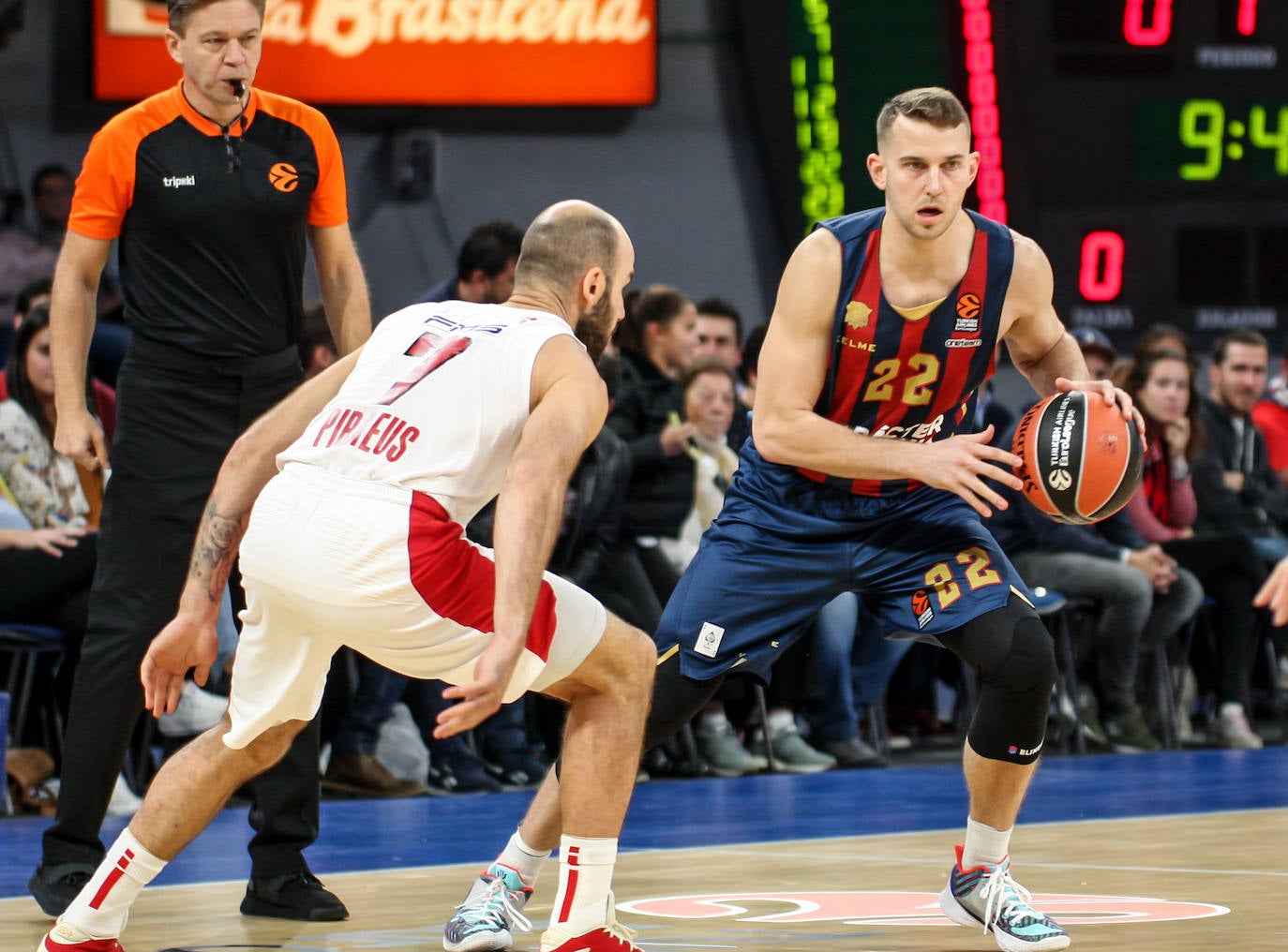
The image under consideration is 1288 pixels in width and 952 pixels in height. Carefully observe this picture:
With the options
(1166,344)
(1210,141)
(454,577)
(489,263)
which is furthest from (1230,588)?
(454,577)

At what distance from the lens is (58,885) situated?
16.1ft

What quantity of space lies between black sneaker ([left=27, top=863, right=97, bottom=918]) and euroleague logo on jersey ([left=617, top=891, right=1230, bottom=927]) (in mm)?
1302

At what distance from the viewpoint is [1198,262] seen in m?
12.1

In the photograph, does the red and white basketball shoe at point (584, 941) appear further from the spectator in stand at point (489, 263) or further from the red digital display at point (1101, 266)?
the red digital display at point (1101, 266)

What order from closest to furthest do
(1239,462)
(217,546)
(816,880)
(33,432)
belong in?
(217,546) → (816,880) → (33,432) → (1239,462)

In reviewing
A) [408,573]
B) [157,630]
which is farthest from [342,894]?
[408,573]

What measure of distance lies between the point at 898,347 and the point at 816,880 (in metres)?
1.56

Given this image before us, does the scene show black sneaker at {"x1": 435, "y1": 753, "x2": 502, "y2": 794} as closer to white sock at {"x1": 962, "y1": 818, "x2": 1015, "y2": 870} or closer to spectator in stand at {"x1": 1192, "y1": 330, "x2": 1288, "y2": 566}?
white sock at {"x1": 962, "y1": 818, "x2": 1015, "y2": 870}

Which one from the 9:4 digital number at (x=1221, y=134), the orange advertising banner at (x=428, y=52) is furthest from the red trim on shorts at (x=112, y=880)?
the 9:4 digital number at (x=1221, y=134)

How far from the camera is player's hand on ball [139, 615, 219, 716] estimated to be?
4125 mm

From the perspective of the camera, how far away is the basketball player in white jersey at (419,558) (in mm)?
3971

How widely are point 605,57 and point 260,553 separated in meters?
8.65

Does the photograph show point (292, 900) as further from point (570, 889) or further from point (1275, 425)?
point (1275, 425)

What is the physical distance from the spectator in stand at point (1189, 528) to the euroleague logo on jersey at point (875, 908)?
479 centimetres
